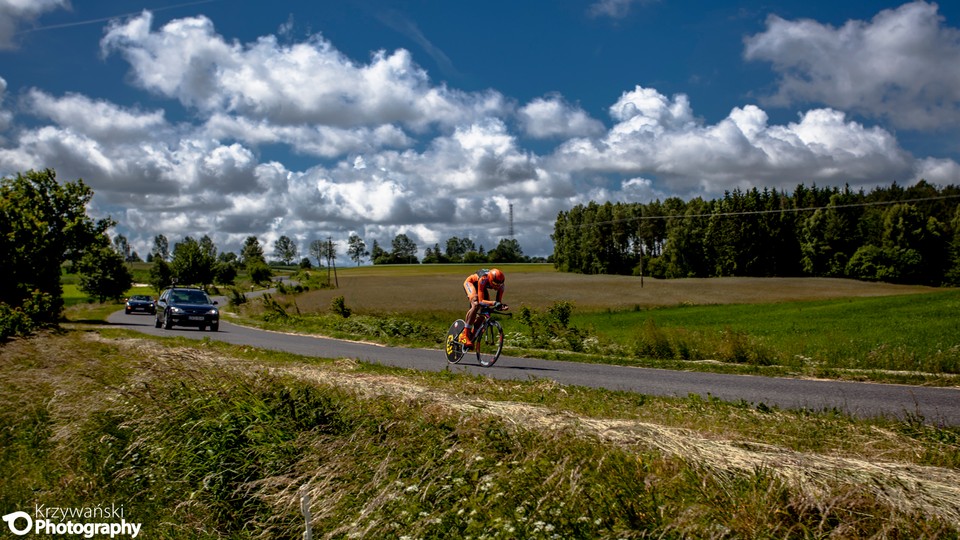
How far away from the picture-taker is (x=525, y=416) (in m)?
6.24

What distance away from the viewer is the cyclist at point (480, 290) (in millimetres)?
14336

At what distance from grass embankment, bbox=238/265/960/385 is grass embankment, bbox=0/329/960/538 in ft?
27.7

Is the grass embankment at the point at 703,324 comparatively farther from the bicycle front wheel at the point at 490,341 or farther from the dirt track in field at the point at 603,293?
the bicycle front wheel at the point at 490,341

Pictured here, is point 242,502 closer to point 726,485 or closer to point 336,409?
point 336,409

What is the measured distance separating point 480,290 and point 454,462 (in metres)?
9.57

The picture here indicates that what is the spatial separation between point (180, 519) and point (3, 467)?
4031 mm

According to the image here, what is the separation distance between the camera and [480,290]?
14.8 meters

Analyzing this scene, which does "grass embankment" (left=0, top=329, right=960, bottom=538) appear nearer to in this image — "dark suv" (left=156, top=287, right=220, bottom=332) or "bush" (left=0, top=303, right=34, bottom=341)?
"bush" (left=0, top=303, right=34, bottom=341)

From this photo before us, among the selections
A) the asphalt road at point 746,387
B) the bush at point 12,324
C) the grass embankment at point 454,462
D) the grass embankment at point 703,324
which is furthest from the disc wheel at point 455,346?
the bush at point 12,324

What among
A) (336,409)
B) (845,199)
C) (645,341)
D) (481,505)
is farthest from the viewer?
(845,199)

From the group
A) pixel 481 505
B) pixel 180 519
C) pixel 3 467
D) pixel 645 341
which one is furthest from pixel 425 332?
pixel 481 505

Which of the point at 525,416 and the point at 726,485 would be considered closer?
the point at 726,485

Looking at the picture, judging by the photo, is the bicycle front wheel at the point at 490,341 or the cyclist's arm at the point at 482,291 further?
the bicycle front wheel at the point at 490,341

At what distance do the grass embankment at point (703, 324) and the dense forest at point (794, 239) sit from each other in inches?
372
